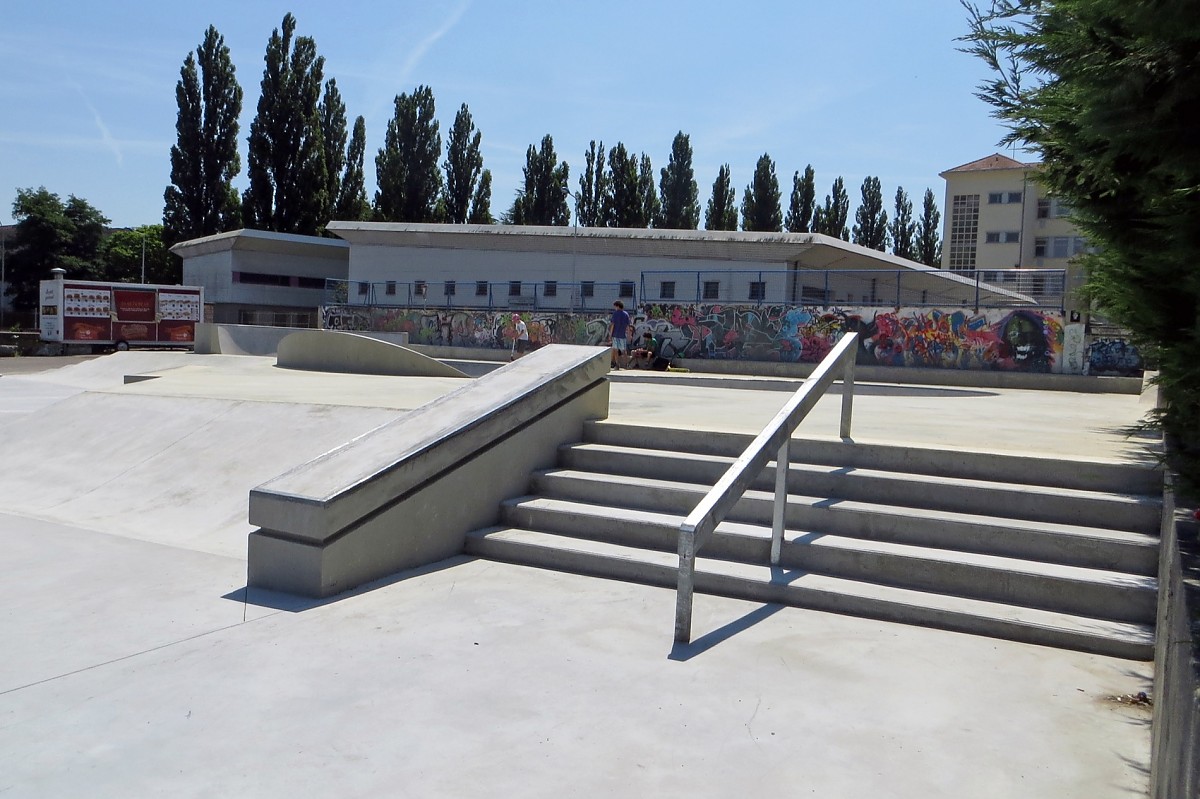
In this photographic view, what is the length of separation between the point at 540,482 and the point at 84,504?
4.34 meters

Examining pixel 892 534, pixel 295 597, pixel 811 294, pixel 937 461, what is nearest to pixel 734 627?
pixel 892 534

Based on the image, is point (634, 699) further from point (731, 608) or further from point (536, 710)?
point (731, 608)

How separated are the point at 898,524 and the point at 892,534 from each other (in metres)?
0.07

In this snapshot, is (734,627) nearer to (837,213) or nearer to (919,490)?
(919,490)

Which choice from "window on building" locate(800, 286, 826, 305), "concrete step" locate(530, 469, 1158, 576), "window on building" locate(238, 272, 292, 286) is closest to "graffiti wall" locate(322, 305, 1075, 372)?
"window on building" locate(800, 286, 826, 305)

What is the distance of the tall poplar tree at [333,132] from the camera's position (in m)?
54.4

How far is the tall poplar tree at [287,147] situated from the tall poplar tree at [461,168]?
24.5 feet

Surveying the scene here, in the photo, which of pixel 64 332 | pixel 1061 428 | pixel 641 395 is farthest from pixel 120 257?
pixel 1061 428

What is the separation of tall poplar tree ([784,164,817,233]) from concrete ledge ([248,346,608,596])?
58.9 metres

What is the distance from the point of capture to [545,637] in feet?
15.8

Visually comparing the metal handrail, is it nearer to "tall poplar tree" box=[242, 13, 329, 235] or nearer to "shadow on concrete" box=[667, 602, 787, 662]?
"shadow on concrete" box=[667, 602, 787, 662]

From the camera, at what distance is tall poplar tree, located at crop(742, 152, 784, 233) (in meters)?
58.9

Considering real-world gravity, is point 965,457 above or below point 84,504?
above

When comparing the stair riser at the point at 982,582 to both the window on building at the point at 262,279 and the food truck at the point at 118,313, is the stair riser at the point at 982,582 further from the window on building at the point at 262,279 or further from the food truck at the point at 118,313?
the window on building at the point at 262,279
